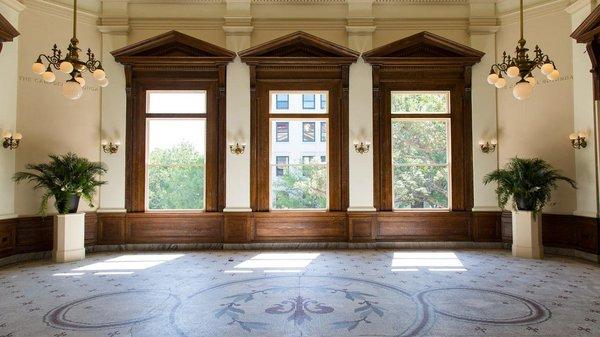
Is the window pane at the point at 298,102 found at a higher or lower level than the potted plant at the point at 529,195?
higher

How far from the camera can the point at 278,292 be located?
179 inches

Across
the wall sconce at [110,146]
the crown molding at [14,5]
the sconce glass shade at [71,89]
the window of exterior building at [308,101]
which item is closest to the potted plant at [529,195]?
the window of exterior building at [308,101]

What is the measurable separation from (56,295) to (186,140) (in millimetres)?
3921

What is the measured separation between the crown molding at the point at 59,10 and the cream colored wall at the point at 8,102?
0.27 meters

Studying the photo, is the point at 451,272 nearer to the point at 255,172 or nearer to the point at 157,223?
the point at 255,172

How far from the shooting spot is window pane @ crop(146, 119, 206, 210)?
7699 mm

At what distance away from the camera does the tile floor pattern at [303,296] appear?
3.48 m

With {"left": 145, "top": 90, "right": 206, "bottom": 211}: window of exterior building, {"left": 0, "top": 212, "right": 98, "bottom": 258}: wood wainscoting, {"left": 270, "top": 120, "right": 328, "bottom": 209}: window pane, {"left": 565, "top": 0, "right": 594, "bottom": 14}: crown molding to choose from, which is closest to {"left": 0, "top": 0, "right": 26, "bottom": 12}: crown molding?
{"left": 145, "top": 90, "right": 206, "bottom": 211}: window of exterior building

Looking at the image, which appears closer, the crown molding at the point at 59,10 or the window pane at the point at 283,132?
the crown molding at the point at 59,10

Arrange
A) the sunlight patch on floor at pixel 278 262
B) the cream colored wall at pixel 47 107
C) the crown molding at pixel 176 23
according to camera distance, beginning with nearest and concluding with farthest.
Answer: the sunlight patch on floor at pixel 278 262 < the cream colored wall at pixel 47 107 < the crown molding at pixel 176 23

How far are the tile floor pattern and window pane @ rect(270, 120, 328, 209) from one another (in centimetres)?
143

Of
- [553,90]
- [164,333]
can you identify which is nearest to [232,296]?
[164,333]

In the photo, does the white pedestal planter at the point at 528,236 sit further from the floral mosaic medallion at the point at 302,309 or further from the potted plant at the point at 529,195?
the floral mosaic medallion at the point at 302,309

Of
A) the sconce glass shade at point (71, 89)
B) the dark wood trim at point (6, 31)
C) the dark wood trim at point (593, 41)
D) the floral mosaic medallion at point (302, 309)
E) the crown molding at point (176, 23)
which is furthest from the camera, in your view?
the crown molding at point (176, 23)
